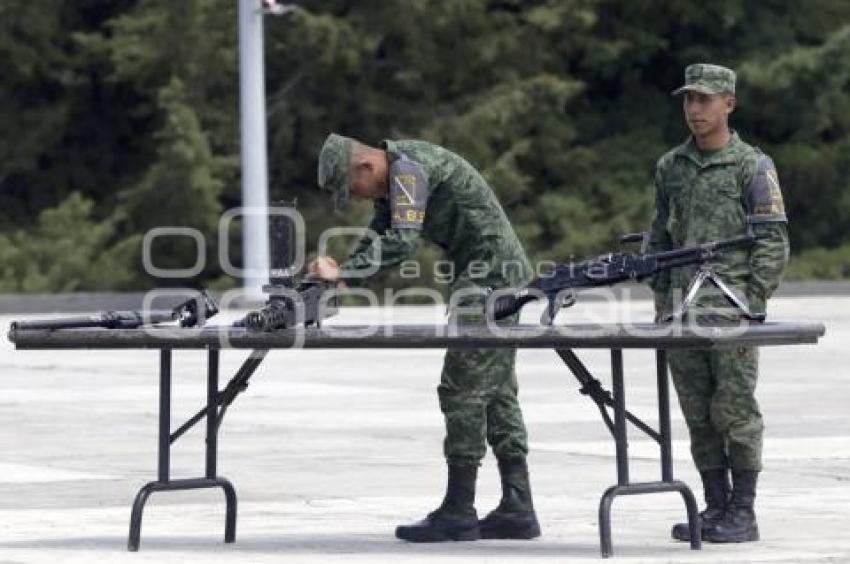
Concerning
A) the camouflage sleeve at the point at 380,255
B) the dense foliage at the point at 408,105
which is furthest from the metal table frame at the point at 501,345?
the dense foliage at the point at 408,105

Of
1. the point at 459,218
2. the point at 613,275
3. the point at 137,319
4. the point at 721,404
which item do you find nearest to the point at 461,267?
the point at 459,218

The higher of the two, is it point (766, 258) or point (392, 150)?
point (392, 150)

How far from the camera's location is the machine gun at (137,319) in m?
9.14

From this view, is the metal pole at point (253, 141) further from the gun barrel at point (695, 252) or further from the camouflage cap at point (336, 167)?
the gun barrel at point (695, 252)

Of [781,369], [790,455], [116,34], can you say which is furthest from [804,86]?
[790,455]

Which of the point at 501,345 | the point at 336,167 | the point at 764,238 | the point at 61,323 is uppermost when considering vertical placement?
the point at 336,167

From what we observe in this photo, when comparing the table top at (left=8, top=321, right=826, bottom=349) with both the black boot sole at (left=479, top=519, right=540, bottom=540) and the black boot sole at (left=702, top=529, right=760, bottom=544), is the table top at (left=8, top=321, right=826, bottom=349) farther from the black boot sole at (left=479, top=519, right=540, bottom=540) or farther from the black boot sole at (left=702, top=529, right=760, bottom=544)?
the black boot sole at (left=479, top=519, right=540, bottom=540)

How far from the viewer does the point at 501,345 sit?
8672 mm

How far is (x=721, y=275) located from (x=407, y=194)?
4.15 ft

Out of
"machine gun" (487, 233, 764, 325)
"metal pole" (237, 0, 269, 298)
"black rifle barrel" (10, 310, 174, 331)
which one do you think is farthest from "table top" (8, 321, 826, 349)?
"metal pole" (237, 0, 269, 298)

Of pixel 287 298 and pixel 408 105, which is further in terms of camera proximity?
pixel 408 105

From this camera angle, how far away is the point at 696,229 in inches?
371

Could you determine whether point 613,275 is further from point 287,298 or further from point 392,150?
point 287,298

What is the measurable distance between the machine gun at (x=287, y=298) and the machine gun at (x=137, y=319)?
1.57ft
